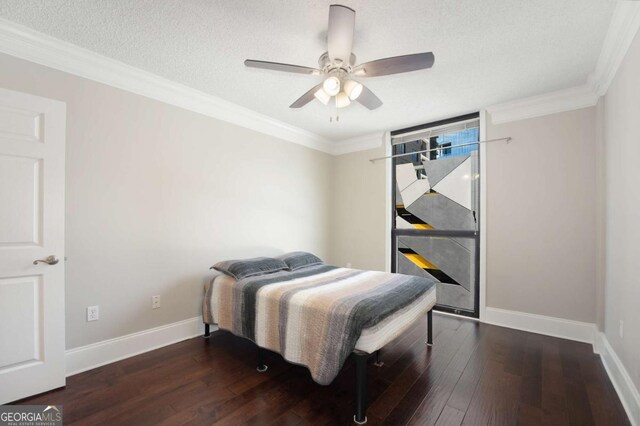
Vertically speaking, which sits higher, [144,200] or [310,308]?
[144,200]

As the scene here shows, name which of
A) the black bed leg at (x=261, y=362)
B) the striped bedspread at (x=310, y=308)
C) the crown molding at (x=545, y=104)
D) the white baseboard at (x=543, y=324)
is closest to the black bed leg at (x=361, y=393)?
the striped bedspread at (x=310, y=308)

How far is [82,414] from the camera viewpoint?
1.68m

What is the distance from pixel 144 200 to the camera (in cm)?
255

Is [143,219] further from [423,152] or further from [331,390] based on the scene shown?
[423,152]

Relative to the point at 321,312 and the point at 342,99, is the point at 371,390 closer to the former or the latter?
the point at 321,312

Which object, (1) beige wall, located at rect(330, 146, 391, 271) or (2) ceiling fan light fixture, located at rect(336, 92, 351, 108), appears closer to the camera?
(2) ceiling fan light fixture, located at rect(336, 92, 351, 108)

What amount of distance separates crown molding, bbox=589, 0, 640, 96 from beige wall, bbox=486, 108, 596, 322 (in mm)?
461

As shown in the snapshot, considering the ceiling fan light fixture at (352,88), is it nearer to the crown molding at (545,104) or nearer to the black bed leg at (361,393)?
the black bed leg at (361,393)

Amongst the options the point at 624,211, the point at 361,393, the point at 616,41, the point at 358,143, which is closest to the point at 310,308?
the point at 361,393

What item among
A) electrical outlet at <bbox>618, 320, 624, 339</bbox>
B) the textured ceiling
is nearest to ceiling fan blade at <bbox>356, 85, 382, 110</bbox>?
the textured ceiling

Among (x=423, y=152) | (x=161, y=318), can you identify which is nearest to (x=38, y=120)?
(x=161, y=318)

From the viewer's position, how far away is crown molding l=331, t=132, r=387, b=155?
4226 mm

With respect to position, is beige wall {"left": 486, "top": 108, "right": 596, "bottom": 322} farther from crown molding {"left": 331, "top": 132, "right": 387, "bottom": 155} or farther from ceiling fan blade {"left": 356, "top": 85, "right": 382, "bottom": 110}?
ceiling fan blade {"left": 356, "top": 85, "right": 382, "bottom": 110}

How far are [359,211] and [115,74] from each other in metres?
3.33
